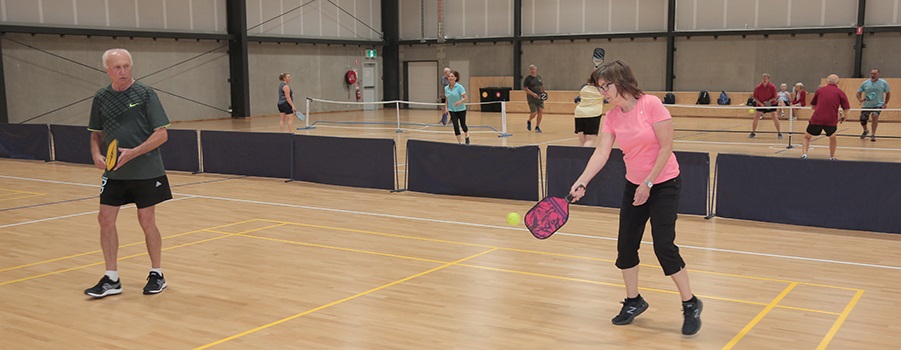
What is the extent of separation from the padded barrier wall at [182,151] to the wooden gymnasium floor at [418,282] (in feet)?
13.0

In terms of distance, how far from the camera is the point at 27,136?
18375mm

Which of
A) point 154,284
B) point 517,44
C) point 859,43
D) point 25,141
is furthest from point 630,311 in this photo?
point 517,44

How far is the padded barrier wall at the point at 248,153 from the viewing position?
14781 millimetres

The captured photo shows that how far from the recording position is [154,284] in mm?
7137

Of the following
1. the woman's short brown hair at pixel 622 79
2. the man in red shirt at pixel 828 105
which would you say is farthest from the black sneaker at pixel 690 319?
the man in red shirt at pixel 828 105

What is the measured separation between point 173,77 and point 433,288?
25194mm

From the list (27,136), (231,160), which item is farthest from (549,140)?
(27,136)

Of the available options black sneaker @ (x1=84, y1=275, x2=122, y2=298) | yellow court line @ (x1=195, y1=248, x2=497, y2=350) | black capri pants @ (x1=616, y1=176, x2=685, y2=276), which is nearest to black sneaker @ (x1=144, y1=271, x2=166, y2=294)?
black sneaker @ (x1=84, y1=275, x2=122, y2=298)

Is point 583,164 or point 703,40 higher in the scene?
point 703,40

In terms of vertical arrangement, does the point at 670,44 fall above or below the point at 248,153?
above

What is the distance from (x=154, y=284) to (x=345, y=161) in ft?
22.6

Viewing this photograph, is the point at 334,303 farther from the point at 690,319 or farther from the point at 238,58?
the point at 238,58

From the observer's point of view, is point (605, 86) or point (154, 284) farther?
point (154, 284)

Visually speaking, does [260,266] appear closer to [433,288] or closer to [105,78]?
[433,288]
